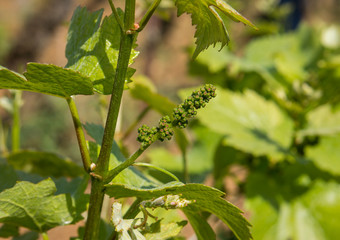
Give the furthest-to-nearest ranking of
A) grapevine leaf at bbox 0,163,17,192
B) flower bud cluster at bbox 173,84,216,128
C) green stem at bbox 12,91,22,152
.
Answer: green stem at bbox 12,91,22,152, grapevine leaf at bbox 0,163,17,192, flower bud cluster at bbox 173,84,216,128

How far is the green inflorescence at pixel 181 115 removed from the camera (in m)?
0.35

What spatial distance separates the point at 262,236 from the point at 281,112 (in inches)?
13.1

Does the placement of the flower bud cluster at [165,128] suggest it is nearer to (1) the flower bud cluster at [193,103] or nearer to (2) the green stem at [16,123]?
(1) the flower bud cluster at [193,103]

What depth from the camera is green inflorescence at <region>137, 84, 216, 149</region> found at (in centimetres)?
35

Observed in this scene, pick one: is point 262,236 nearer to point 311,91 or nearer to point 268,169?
point 268,169

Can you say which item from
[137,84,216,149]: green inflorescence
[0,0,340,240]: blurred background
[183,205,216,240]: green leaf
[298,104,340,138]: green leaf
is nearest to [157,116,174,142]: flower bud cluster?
[137,84,216,149]: green inflorescence

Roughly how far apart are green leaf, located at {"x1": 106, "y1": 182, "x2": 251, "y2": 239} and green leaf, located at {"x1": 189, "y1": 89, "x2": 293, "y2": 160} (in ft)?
1.74

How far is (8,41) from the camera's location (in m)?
5.60

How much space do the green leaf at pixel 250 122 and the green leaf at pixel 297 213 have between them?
116mm

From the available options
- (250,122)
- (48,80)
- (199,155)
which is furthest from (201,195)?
(199,155)

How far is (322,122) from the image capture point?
102 centimetres

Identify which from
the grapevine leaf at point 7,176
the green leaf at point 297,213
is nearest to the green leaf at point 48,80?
the grapevine leaf at point 7,176

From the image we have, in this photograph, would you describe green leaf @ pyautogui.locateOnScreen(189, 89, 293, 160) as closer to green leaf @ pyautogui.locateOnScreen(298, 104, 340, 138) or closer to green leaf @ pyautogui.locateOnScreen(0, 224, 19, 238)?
green leaf @ pyautogui.locateOnScreen(298, 104, 340, 138)

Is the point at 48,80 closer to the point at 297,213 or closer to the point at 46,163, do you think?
the point at 46,163
